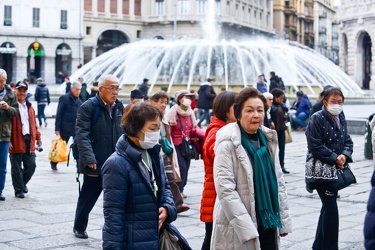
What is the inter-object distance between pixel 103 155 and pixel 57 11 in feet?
194

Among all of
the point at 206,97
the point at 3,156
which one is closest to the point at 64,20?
the point at 206,97

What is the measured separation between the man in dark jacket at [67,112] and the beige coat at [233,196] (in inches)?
314

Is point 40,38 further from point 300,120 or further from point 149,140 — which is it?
point 149,140

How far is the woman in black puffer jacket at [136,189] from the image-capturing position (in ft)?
14.5

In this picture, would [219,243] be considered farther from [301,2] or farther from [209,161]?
[301,2]

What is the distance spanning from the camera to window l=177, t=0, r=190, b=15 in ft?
235

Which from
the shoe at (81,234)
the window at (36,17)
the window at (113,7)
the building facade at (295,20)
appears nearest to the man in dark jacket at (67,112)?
the shoe at (81,234)

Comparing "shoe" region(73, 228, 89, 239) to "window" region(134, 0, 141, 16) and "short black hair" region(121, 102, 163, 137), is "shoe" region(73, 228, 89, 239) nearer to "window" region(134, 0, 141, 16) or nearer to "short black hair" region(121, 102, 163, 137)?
"short black hair" region(121, 102, 163, 137)

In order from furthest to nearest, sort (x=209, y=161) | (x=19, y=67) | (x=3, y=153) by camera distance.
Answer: (x=19, y=67) < (x=3, y=153) < (x=209, y=161)

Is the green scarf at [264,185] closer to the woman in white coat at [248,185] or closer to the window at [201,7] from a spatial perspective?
the woman in white coat at [248,185]

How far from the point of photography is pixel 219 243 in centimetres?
477

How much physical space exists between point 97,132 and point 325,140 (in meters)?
2.28

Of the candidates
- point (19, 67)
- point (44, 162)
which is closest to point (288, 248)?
point (44, 162)

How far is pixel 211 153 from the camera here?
579 centimetres
